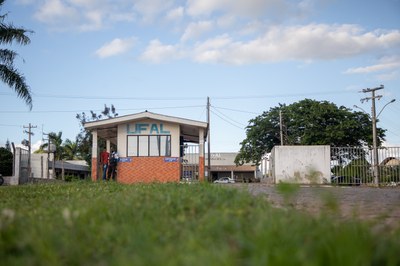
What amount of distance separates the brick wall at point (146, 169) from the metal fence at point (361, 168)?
9.24 metres

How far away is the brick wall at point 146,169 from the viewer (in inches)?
880

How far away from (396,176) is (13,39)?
21188 millimetres

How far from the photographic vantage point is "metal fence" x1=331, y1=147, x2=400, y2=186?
74.7 feet

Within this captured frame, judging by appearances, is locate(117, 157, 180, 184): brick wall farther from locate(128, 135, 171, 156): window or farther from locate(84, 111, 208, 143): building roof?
locate(84, 111, 208, 143): building roof

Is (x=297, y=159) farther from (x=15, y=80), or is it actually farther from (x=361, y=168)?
(x=15, y=80)

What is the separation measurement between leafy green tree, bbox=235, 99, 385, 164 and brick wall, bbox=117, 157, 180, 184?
2367cm

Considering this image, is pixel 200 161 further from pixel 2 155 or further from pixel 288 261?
pixel 2 155

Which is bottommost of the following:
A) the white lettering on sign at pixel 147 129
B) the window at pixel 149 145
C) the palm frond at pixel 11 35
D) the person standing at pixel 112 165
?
the person standing at pixel 112 165

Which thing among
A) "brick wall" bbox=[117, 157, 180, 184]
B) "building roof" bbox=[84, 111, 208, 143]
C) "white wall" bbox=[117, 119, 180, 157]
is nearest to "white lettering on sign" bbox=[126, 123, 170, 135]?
"white wall" bbox=[117, 119, 180, 157]

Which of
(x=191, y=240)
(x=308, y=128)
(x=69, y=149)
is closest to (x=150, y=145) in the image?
(x=191, y=240)

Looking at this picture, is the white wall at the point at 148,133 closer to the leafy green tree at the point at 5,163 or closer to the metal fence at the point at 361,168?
the metal fence at the point at 361,168

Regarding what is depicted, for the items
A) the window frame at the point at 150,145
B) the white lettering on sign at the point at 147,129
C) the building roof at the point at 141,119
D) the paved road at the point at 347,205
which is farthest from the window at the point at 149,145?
the paved road at the point at 347,205

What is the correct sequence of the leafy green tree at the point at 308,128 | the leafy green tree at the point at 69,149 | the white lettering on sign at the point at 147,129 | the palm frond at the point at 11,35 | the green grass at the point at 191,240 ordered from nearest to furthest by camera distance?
the green grass at the point at 191,240 < the palm frond at the point at 11,35 < the white lettering on sign at the point at 147,129 < the leafy green tree at the point at 308,128 < the leafy green tree at the point at 69,149

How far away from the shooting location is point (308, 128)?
43844mm
